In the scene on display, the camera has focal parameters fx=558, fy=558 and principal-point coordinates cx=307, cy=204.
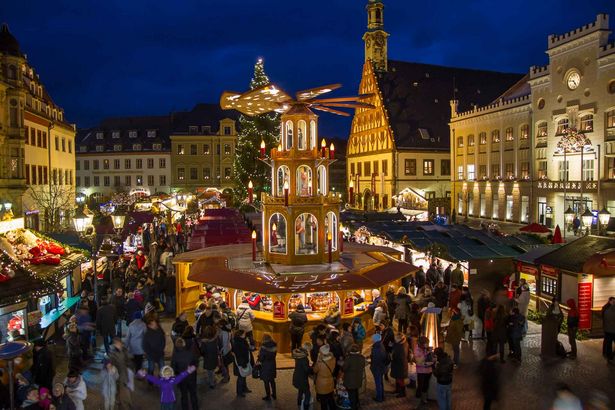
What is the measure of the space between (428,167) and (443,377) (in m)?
51.1

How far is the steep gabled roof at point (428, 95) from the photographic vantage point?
195 feet

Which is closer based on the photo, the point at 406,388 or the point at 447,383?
the point at 447,383

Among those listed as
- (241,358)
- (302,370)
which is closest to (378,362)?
(302,370)

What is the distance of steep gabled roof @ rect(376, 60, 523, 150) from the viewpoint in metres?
59.4

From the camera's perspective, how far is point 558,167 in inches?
1526

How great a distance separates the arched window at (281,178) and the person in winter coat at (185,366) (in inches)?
318

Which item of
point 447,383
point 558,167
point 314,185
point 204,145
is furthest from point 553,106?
point 204,145

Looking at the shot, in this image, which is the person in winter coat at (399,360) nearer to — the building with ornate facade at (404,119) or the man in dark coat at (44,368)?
the man in dark coat at (44,368)

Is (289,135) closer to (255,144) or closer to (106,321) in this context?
(106,321)

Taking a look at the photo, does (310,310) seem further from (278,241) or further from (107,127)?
(107,127)

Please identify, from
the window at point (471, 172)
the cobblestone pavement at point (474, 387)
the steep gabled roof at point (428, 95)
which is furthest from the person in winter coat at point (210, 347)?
the steep gabled roof at point (428, 95)

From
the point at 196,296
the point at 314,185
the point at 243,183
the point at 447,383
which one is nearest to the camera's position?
the point at 447,383

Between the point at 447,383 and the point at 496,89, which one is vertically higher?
the point at 496,89

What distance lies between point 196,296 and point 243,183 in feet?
95.8
